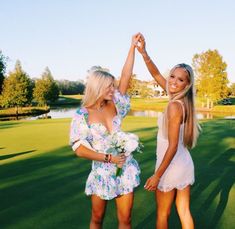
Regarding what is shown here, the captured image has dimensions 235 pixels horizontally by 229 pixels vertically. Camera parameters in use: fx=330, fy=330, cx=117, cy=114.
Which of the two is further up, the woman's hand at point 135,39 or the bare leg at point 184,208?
the woman's hand at point 135,39

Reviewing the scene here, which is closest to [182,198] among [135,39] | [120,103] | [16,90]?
[120,103]

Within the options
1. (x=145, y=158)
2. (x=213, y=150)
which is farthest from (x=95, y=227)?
(x=213, y=150)

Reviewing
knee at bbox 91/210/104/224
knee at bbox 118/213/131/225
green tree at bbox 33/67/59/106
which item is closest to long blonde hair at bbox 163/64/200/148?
knee at bbox 118/213/131/225

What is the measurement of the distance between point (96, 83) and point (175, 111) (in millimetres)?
863

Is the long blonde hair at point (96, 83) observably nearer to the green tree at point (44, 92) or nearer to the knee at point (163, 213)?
the knee at point (163, 213)

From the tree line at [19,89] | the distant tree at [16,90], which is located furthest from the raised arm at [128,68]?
the distant tree at [16,90]

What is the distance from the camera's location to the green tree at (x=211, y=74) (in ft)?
179

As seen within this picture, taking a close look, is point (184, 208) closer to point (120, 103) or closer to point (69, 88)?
point (120, 103)

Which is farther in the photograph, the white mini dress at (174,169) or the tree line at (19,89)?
the tree line at (19,89)

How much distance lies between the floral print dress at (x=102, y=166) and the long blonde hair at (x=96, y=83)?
0.18m

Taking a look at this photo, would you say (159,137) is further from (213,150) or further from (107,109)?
(213,150)

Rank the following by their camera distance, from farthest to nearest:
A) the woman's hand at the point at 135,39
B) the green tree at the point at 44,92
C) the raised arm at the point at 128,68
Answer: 1. the green tree at the point at 44,92
2. the woman's hand at the point at 135,39
3. the raised arm at the point at 128,68

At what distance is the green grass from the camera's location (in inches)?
189

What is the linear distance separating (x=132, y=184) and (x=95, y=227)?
67 cm
